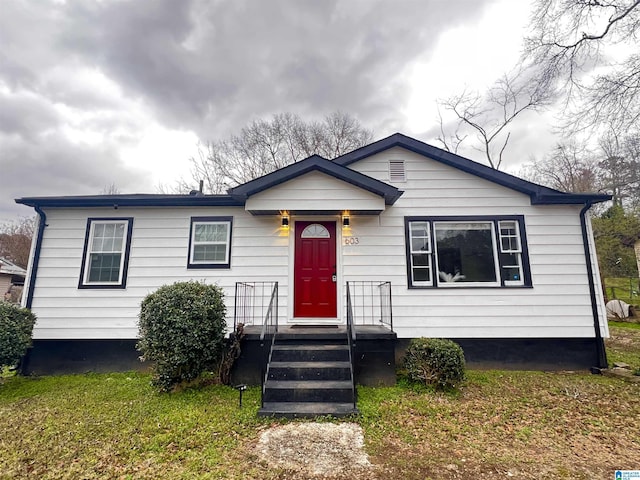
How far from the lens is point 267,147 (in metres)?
17.9

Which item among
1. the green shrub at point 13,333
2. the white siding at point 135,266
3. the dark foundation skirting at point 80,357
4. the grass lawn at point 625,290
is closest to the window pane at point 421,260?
the white siding at point 135,266

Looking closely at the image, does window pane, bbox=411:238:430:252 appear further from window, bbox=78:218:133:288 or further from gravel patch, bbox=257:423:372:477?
window, bbox=78:218:133:288

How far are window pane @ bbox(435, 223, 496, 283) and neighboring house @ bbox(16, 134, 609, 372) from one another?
0.10 feet

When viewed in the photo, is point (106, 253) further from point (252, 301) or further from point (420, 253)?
point (420, 253)

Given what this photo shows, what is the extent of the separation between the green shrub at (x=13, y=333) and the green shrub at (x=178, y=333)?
97.8 inches

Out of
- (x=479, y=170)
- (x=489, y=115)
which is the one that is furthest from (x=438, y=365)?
(x=489, y=115)

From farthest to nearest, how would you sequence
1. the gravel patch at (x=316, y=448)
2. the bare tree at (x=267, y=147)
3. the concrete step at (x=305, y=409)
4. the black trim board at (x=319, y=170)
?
the bare tree at (x=267, y=147) < the black trim board at (x=319, y=170) < the concrete step at (x=305, y=409) < the gravel patch at (x=316, y=448)

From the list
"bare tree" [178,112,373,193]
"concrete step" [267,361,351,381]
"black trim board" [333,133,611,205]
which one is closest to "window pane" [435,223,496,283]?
"black trim board" [333,133,611,205]

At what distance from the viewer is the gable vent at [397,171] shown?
6.65m

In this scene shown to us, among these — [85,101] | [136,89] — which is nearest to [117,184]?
[85,101]

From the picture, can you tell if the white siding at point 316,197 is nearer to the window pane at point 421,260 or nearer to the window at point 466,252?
the window at point 466,252

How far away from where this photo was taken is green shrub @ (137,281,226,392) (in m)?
4.58

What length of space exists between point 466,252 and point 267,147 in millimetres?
14600

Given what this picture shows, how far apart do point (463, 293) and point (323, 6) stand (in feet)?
32.8
